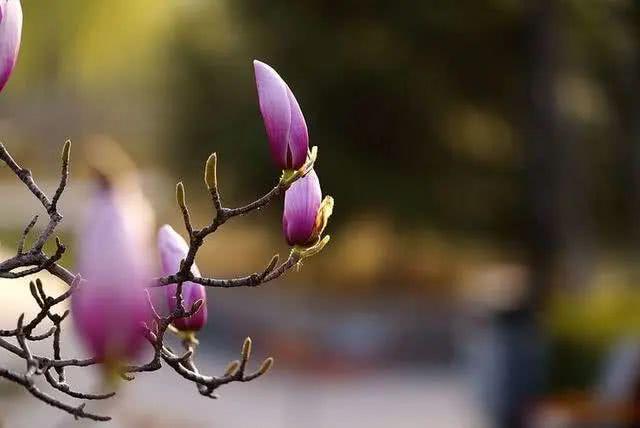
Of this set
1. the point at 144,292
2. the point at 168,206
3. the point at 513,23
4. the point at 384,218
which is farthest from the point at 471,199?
the point at 144,292

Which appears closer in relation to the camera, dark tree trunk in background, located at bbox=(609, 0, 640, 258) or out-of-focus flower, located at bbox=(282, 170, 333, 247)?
out-of-focus flower, located at bbox=(282, 170, 333, 247)

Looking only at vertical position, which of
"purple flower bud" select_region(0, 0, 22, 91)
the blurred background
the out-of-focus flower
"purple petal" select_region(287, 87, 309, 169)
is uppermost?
"purple flower bud" select_region(0, 0, 22, 91)

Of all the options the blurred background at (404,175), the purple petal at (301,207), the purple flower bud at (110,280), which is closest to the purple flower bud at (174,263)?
the purple petal at (301,207)

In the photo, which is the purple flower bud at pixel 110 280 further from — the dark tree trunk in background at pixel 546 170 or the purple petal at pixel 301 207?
the dark tree trunk in background at pixel 546 170

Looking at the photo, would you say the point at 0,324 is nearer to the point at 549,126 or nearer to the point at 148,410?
the point at 148,410

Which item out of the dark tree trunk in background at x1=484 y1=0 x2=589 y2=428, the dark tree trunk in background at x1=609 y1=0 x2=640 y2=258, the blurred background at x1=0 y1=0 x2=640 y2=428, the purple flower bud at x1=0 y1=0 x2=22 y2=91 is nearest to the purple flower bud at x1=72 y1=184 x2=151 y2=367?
the purple flower bud at x1=0 y1=0 x2=22 y2=91

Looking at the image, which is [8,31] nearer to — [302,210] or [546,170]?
[302,210]

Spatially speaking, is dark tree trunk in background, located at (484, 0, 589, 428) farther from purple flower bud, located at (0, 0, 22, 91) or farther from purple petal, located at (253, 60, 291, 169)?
purple flower bud, located at (0, 0, 22, 91)
